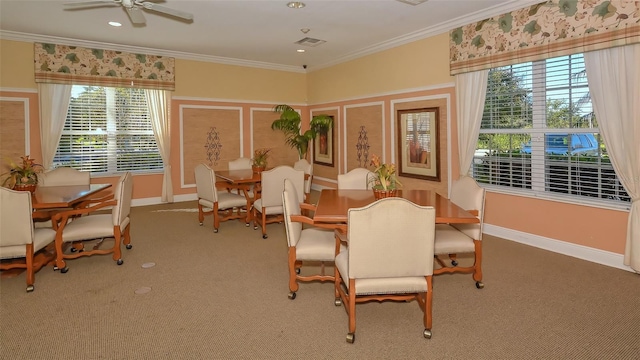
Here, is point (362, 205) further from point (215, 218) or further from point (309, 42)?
point (309, 42)

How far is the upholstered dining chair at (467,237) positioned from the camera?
3309 millimetres

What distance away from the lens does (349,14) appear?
5.28 meters

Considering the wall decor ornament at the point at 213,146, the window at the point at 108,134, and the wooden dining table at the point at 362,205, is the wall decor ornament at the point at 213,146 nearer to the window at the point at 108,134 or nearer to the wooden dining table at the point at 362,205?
the window at the point at 108,134

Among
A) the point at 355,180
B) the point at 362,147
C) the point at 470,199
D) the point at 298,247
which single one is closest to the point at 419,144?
the point at 362,147

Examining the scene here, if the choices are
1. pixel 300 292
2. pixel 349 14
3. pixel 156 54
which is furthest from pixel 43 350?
pixel 156 54

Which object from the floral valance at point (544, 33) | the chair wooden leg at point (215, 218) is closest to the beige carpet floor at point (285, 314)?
the chair wooden leg at point (215, 218)

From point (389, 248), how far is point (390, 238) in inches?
2.6

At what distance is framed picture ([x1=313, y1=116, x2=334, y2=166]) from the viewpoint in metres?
8.54

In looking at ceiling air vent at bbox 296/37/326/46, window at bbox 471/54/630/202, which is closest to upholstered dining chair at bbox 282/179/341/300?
window at bbox 471/54/630/202

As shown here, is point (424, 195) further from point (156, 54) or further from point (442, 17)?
point (156, 54)

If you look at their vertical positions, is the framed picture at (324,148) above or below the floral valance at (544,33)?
below

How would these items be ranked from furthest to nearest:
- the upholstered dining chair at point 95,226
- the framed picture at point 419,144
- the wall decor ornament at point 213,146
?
the wall decor ornament at point 213,146 < the framed picture at point 419,144 < the upholstered dining chair at point 95,226

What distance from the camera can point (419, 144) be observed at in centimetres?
625

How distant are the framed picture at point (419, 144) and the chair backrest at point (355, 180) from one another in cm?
180
